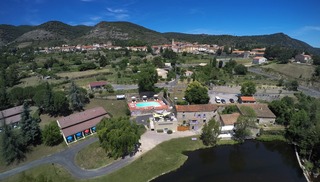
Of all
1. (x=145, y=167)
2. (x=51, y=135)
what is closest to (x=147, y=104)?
(x=51, y=135)

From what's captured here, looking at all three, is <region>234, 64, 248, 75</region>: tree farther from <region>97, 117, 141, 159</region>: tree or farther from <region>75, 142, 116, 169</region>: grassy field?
<region>75, 142, 116, 169</region>: grassy field

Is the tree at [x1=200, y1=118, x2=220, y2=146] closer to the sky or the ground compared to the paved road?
closer to the sky

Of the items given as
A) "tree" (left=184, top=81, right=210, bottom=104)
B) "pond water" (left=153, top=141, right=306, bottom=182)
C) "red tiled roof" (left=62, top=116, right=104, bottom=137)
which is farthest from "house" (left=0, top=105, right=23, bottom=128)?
"tree" (left=184, top=81, right=210, bottom=104)

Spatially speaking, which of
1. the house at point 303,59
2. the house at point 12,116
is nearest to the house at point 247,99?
the house at point 12,116

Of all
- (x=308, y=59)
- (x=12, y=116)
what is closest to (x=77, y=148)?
(x=12, y=116)

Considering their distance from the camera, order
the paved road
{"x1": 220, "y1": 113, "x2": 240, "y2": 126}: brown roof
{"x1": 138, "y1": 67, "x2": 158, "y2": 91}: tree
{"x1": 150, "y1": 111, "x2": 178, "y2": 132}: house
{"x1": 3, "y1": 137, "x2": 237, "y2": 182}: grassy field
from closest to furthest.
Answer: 1. {"x1": 3, "y1": 137, "x2": 237, "y2": 182}: grassy field
2. the paved road
3. {"x1": 150, "y1": 111, "x2": 178, "y2": 132}: house
4. {"x1": 220, "y1": 113, "x2": 240, "y2": 126}: brown roof
5. {"x1": 138, "y1": 67, "x2": 158, "y2": 91}: tree

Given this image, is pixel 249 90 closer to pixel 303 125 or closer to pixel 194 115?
pixel 303 125
